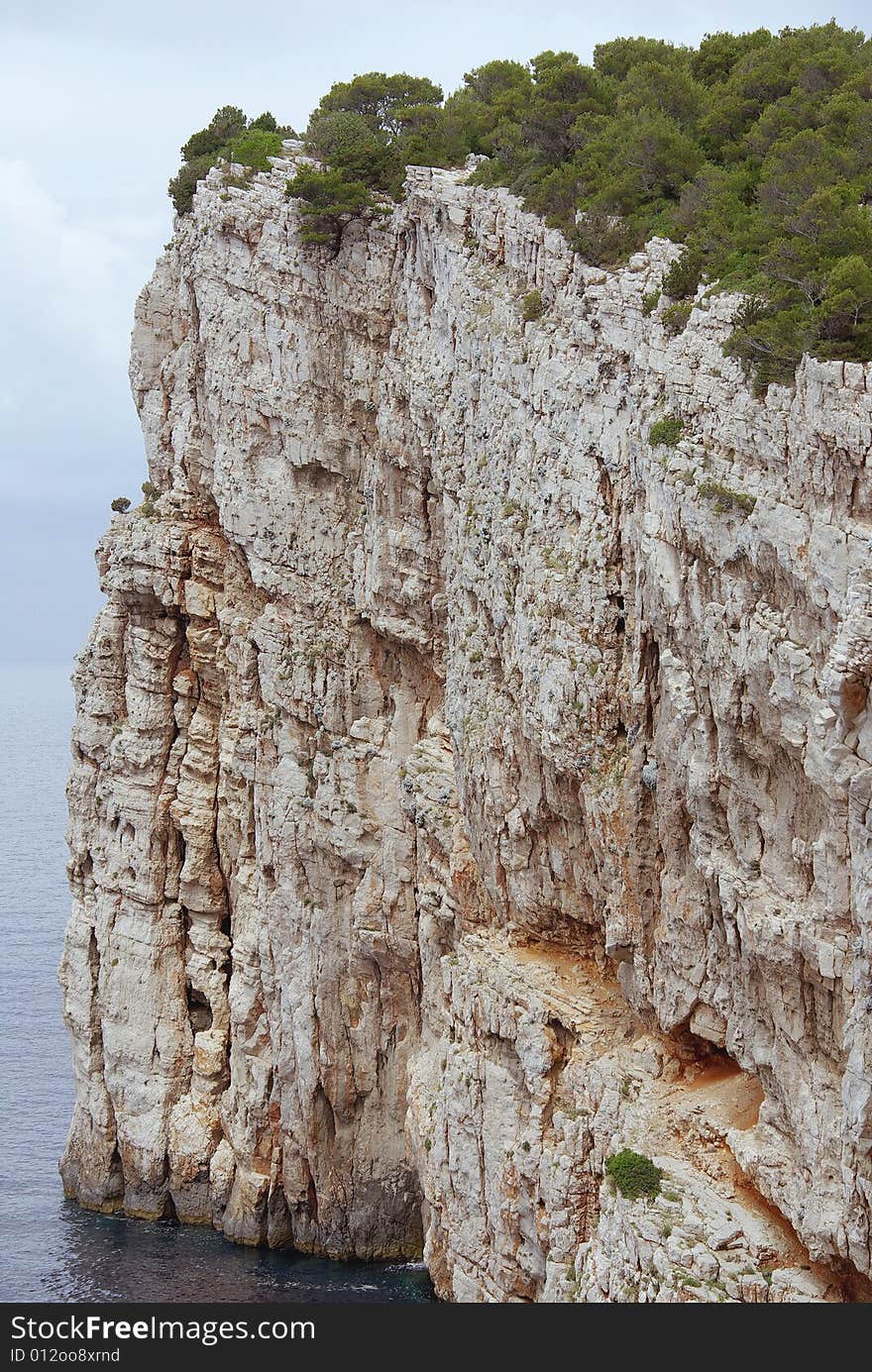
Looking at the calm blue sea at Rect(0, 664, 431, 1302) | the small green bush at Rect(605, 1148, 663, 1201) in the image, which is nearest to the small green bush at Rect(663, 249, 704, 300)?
the small green bush at Rect(605, 1148, 663, 1201)

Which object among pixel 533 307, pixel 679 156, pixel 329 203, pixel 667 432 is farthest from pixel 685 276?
pixel 329 203

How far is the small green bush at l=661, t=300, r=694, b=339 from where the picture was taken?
37.4 m

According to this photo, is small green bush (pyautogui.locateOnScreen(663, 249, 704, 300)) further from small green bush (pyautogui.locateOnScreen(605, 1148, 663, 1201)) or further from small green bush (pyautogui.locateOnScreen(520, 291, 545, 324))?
small green bush (pyautogui.locateOnScreen(605, 1148, 663, 1201))

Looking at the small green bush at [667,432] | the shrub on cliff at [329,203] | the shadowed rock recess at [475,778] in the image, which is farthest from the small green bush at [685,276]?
the shrub on cliff at [329,203]

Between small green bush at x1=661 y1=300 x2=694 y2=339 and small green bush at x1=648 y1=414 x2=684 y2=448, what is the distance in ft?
9.04

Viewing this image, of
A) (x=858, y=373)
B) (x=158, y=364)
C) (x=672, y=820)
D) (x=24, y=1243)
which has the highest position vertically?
(x=158, y=364)

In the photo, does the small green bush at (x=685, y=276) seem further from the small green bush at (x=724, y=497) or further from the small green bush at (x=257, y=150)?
the small green bush at (x=257, y=150)

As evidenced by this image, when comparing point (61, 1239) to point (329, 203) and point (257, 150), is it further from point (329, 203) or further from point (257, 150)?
point (257, 150)

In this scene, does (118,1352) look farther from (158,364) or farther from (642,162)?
(158,364)

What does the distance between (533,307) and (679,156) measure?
5800mm

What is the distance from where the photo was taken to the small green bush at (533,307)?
45188 mm

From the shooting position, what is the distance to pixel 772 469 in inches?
1253

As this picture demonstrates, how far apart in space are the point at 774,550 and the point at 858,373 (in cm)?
360

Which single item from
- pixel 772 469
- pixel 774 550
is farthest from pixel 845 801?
pixel 772 469
